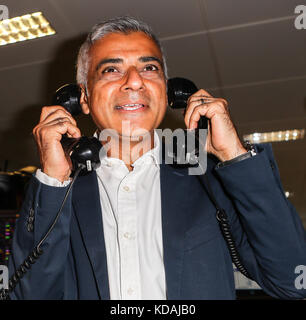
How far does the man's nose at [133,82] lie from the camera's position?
1.14 meters

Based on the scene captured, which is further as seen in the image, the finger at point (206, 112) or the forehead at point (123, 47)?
the forehead at point (123, 47)

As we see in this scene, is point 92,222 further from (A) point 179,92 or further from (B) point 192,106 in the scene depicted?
(A) point 179,92

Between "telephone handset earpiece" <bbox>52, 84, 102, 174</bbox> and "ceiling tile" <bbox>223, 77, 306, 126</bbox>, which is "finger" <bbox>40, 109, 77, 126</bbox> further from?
"ceiling tile" <bbox>223, 77, 306, 126</bbox>

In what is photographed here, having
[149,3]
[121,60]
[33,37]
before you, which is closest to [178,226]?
[121,60]

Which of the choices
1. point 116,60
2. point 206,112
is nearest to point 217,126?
point 206,112

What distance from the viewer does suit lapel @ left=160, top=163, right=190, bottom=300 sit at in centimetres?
87

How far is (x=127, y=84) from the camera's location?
1.15 m

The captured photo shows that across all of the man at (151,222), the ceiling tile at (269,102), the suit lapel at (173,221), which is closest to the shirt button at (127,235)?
the man at (151,222)

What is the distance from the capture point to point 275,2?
6.60 feet

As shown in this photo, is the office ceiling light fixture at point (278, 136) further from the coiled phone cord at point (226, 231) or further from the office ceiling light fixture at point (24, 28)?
the coiled phone cord at point (226, 231)

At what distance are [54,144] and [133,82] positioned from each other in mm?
348

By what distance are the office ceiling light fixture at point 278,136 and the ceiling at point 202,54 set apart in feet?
0.81
